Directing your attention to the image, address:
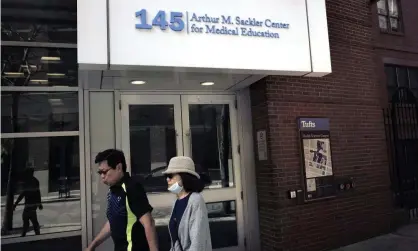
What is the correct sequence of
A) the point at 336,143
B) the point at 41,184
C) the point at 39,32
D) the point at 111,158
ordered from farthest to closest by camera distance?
the point at 336,143 < the point at 39,32 < the point at 41,184 < the point at 111,158

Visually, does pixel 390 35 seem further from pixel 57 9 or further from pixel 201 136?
pixel 57 9

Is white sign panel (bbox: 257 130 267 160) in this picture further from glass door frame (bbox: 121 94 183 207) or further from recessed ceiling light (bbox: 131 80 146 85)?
recessed ceiling light (bbox: 131 80 146 85)

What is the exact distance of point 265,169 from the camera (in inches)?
239

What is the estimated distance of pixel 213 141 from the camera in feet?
20.4

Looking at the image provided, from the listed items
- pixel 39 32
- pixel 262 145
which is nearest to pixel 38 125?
pixel 39 32

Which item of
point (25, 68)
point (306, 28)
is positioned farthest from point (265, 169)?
point (25, 68)

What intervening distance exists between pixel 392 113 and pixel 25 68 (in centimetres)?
691

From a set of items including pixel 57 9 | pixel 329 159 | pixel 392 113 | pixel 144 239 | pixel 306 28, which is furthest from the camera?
pixel 392 113

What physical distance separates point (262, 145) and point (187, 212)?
3441 mm

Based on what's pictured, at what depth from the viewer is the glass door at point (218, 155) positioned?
605cm

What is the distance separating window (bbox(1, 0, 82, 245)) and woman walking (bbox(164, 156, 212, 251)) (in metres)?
2.81

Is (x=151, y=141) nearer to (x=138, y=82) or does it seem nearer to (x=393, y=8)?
(x=138, y=82)

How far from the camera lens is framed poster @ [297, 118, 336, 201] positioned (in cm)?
622

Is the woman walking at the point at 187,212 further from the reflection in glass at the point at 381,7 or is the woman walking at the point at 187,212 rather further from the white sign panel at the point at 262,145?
the reflection in glass at the point at 381,7
